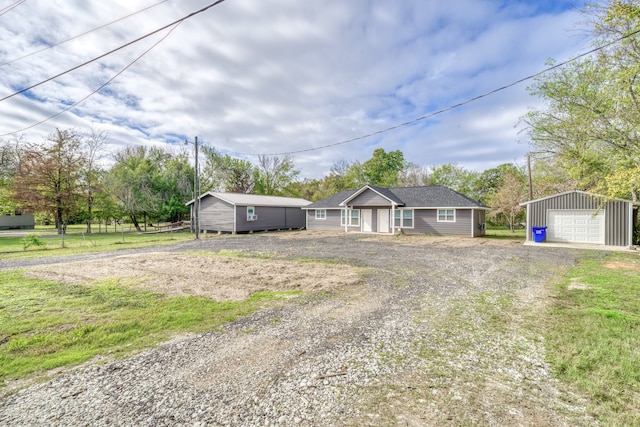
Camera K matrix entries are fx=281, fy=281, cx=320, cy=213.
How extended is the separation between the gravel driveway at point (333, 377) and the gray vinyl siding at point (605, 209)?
14439mm

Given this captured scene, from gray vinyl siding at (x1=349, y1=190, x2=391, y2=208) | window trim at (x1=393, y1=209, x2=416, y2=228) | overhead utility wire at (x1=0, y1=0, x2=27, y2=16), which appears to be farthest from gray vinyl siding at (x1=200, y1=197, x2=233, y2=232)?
overhead utility wire at (x1=0, y1=0, x2=27, y2=16)

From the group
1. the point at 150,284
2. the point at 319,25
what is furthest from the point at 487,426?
the point at 319,25

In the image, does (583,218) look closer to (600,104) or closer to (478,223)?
(478,223)

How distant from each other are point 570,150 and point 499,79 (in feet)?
33.5

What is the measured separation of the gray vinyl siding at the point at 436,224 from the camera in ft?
64.9

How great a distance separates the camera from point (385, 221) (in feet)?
73.9

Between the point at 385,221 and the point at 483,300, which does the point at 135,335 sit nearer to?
the point at 483,300

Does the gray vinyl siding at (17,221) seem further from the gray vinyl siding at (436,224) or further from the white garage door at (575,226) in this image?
the white garage door at (575,226)

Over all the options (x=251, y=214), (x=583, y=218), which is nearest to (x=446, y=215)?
(x=583, y=218)

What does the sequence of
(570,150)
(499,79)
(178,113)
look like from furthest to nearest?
1. (178,113)
2. (570,150)
3. (499,79)

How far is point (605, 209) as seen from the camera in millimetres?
14508

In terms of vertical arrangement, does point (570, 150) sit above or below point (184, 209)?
above

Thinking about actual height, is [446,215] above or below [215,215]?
below

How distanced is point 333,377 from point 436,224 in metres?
20.0
